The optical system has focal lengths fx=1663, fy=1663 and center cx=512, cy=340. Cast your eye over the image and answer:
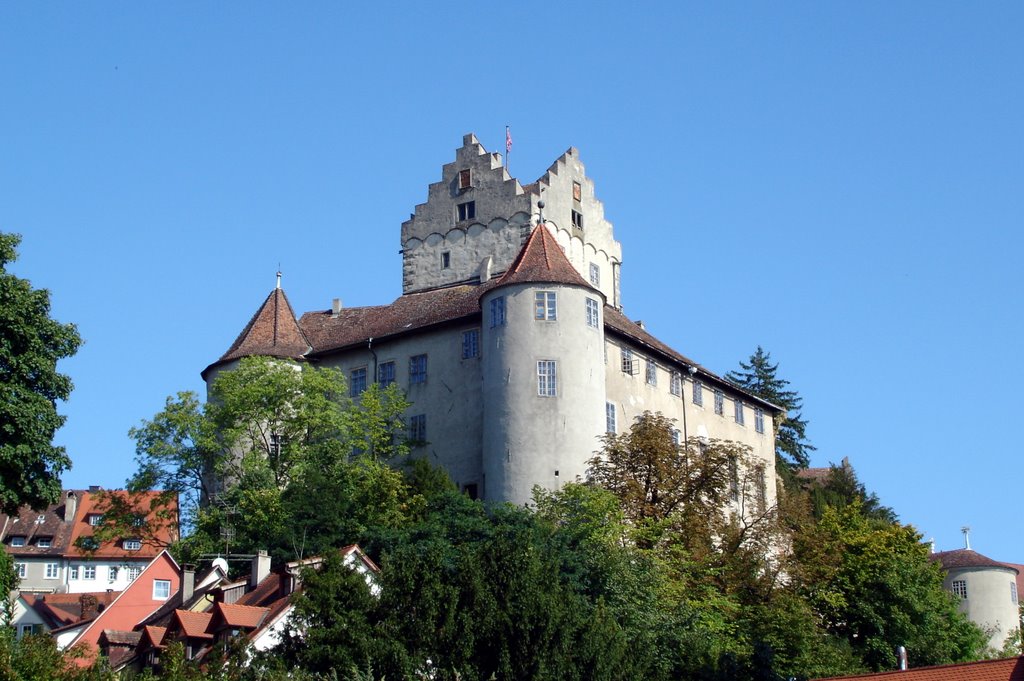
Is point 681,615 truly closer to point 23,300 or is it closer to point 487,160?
point 23,300

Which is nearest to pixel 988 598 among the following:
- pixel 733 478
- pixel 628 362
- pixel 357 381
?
pixel 733 478

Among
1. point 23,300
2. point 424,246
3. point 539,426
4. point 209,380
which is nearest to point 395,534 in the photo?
point 539,426

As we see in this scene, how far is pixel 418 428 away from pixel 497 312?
5936 millimetres

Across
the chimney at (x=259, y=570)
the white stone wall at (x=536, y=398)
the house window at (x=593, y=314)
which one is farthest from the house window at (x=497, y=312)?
the chimney at (x=259, y=570)

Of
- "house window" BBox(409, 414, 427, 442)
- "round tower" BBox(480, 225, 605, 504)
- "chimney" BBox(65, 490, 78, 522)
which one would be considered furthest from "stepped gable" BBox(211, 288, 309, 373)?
"chimney" BBox(65, 490, 78, 522)

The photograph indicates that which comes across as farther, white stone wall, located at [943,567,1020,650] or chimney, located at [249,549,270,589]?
white stone wall, located at [943,567,1020,650]

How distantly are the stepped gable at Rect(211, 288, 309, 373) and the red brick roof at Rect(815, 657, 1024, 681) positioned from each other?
35895mm

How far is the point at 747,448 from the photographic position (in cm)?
6228

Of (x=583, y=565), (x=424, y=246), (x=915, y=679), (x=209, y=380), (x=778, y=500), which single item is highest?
(x=424, y=246)

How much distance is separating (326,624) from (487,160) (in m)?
40.4

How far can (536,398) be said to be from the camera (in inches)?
2301

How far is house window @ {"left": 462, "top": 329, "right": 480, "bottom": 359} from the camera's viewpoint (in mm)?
62500

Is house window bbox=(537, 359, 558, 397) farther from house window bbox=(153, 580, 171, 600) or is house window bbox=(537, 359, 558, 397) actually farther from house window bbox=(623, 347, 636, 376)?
house window bbox=(153, 580, 171, 600)

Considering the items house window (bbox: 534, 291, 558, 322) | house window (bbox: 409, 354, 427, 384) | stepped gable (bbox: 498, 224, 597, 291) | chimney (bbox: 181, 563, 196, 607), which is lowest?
chimney (bbox: 181, 563, 196, 607)
